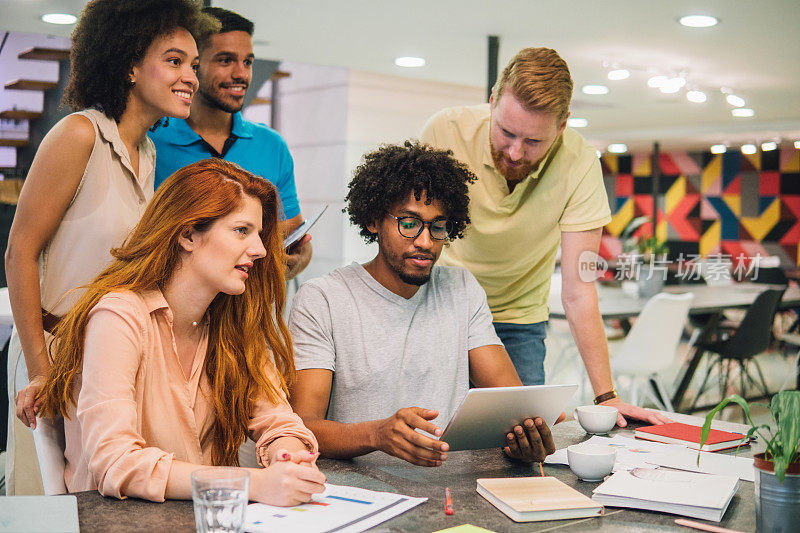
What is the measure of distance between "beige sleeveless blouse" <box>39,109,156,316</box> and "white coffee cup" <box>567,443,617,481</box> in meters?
1.13

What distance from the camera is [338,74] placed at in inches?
273

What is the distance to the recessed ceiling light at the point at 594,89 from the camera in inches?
277

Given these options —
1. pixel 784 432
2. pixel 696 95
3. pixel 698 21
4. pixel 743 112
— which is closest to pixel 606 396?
pixel 784 432

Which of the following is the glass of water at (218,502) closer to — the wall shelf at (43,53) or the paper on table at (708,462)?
the paper on table at (708,462)

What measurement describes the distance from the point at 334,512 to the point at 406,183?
3.27 feet

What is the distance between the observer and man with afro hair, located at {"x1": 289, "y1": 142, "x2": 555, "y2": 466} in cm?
189

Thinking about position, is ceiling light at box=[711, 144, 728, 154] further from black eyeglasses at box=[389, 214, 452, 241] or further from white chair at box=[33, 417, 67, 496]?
white chair at box=[33, 417, 67, 496]

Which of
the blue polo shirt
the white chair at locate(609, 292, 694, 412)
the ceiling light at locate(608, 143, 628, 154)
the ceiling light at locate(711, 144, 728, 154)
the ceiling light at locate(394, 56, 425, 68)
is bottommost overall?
the white chair at locate(609, 292, 694, 412)

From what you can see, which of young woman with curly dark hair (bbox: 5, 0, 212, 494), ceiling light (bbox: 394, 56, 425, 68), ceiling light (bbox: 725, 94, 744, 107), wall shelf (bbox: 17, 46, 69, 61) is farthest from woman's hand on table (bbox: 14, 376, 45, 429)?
ceiling light (bbox: 725, 94, 744, 107)

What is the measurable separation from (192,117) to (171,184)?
80 cm

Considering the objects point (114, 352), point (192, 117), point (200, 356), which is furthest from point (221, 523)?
point (192, 117)

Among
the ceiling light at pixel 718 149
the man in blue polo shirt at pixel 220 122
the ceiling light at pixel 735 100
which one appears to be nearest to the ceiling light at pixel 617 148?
the ceiling light at pixel 718 149

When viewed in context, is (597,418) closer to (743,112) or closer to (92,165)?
(92,165)

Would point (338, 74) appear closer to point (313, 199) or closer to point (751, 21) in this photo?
point (313, 199)
